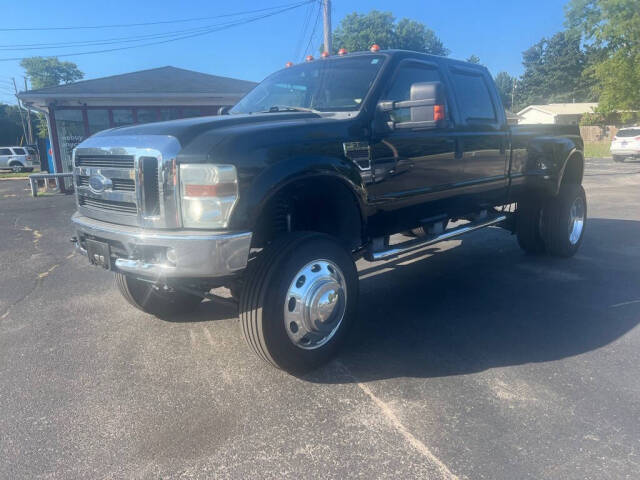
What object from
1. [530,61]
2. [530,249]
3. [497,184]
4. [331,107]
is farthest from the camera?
[530,61]

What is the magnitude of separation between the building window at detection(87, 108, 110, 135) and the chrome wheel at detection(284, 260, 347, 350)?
15707 millimetres

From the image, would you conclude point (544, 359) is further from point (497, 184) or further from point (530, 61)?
point (530, 61)

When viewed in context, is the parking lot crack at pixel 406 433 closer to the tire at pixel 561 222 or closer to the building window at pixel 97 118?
the tire at pixel 561 222

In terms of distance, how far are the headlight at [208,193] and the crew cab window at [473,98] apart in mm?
2735

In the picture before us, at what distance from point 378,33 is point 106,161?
6024 centimetres

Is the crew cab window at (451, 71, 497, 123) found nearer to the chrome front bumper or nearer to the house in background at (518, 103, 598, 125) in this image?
the chrome front bumper

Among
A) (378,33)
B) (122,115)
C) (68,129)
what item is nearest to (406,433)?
(122,115)

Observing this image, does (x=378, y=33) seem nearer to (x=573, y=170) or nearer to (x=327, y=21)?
(x=327, y=21)

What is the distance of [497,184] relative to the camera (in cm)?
511

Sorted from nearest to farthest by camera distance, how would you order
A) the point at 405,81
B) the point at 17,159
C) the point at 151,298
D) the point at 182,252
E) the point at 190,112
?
the point at 182,252 < the point at 405,81 < the point at 151,298 < the point at 190,112 < the point at 17,159

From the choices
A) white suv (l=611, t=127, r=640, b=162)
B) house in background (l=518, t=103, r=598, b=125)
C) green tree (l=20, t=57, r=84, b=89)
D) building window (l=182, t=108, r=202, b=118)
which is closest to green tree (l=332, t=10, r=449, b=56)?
house in background (l=518, t=103, r=598, b=125)

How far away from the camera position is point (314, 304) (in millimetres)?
3197

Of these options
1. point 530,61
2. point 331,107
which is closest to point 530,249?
point 331,107

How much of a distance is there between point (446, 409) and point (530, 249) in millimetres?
4021
